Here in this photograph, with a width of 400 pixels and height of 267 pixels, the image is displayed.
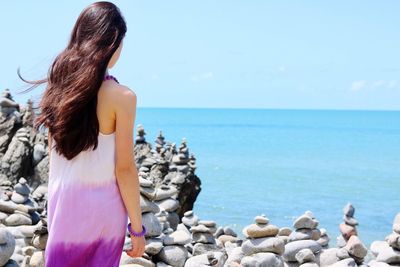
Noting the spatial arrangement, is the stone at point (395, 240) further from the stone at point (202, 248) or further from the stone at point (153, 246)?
the stone at point (153, 246)

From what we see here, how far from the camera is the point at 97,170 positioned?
3.91 m

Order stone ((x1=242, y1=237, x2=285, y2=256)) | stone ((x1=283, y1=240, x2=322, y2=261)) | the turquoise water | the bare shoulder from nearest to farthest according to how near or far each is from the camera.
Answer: the bare shoulder → stone ((x1=242, y1=237, x2=285, y2=256)) → stone ((x1=283, y1=240, x2=322, y2=261)) → the turquoise water

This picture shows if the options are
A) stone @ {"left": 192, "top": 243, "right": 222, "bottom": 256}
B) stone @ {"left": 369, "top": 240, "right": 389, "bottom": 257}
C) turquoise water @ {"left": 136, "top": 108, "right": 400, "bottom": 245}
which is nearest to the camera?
stone @ {"left": 369, "top": 240, "right": 389, "bottom": 257}

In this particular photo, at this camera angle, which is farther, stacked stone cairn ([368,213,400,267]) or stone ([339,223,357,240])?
Result: stone ([339,223,357,240])

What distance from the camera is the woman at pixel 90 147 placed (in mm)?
3842

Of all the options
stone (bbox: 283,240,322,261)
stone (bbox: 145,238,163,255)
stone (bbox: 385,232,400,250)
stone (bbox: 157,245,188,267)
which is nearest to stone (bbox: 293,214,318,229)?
stone (bbox: 283,240,322,261)

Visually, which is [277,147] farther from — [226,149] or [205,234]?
[205,234]

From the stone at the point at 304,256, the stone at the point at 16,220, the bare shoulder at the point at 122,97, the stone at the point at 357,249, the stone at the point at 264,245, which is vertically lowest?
the stone at the point at 16,220

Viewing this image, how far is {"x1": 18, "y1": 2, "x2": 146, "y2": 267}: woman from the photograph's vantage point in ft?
12.6

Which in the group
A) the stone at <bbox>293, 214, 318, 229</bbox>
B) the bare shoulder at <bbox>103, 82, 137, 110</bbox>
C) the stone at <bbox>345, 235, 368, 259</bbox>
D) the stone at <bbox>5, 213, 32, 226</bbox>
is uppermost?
the bare shoulder at <bbox>103, 82, 137, 110</bbox>

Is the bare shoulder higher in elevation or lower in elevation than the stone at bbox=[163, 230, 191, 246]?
higher

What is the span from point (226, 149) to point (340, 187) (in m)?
32.0

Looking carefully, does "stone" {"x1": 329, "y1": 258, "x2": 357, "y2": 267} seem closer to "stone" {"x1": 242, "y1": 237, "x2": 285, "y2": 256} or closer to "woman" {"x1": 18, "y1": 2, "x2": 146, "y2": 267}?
"stone" {"x1": 242, "y1": 237, "x2": 285, "y2": 256}

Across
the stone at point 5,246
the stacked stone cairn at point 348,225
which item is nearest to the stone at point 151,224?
the stone at point 5,246
